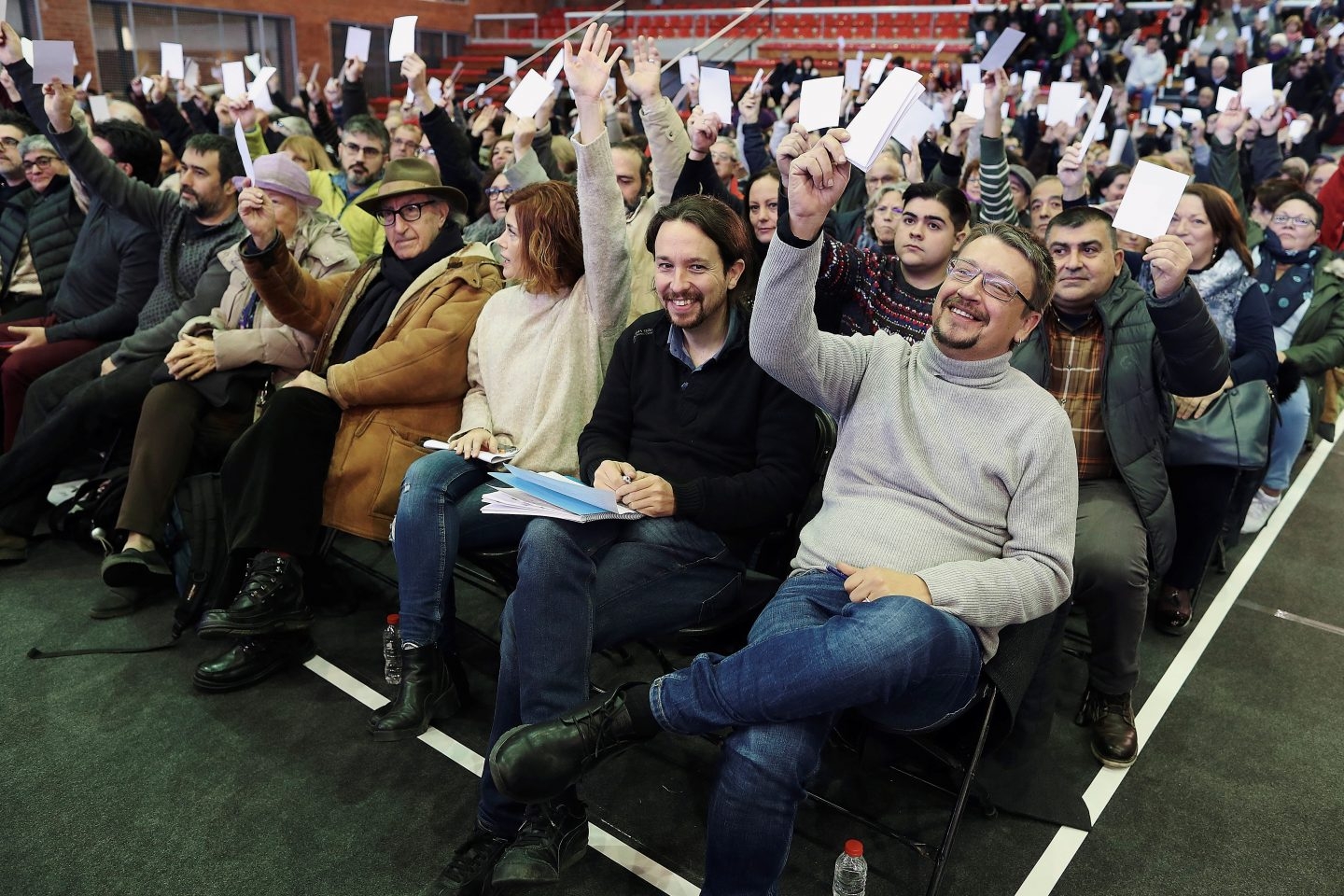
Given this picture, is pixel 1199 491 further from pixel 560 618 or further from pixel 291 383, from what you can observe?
pixel 291 383

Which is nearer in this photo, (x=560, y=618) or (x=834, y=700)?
(x=834, y=700)

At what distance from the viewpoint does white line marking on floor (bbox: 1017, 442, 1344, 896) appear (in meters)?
1.91

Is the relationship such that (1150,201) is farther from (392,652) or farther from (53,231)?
(53,231)

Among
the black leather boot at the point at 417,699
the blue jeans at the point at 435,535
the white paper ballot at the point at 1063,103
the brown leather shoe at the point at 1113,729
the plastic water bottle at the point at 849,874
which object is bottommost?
the black leather boot at the point at 417,699

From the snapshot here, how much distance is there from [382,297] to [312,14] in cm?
1520

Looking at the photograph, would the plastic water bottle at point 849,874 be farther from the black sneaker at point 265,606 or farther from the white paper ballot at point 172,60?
the white paper ballot at point 172,60

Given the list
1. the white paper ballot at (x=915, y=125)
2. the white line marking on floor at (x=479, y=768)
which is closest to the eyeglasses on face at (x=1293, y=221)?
the white paper ballot at (x=915, y=125)

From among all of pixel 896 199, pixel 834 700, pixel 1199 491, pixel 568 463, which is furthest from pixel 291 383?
pixel 1199 491

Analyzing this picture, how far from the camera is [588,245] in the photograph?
235 cm

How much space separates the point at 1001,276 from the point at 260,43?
16.1m

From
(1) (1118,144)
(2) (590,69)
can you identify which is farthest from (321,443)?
(1) (1118,144)

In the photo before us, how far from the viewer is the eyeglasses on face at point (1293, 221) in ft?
11.2

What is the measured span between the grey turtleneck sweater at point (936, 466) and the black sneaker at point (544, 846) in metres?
0.66

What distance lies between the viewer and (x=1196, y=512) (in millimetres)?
2754
